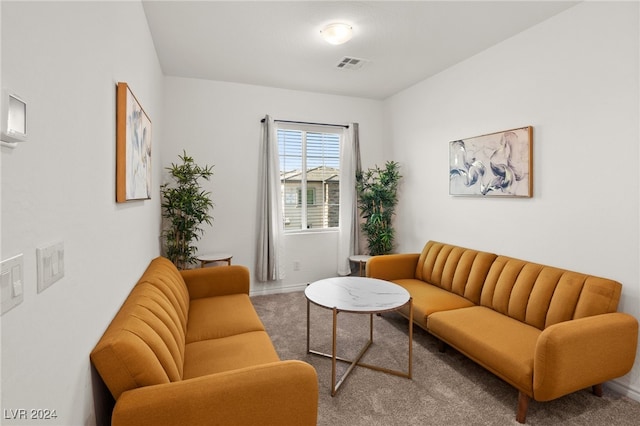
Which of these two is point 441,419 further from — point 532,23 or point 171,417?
point 532,23

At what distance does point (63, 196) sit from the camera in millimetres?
985

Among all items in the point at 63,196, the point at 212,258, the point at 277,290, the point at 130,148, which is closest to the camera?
the point at 63,196

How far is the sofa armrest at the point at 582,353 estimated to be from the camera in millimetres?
1801

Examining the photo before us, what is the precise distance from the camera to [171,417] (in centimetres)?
117

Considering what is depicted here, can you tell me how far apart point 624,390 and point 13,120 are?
11.2 ft

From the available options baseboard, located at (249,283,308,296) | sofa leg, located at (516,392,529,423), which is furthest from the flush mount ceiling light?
baseboard, located at (249,283,308,296)

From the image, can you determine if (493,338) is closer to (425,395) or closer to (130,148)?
(425,395)

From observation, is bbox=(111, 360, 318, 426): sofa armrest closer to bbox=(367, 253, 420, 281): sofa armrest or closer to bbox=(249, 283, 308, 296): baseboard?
bbox=(367, 253, 420, 281): sofa armrest

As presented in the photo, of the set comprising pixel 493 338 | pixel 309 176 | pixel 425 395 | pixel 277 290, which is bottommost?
pixel 425 395

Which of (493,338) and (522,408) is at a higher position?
(493,338)

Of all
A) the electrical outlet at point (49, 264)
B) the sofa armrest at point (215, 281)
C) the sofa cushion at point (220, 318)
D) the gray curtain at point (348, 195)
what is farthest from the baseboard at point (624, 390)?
the electrical outlet at point (49, 264)

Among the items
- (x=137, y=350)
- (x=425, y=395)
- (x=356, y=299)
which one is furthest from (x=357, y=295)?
(x=137, y=350)

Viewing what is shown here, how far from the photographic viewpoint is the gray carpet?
6.48 ft

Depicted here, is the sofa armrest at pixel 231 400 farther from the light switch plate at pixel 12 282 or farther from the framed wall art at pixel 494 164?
the framed wall art at pixel 494 164
